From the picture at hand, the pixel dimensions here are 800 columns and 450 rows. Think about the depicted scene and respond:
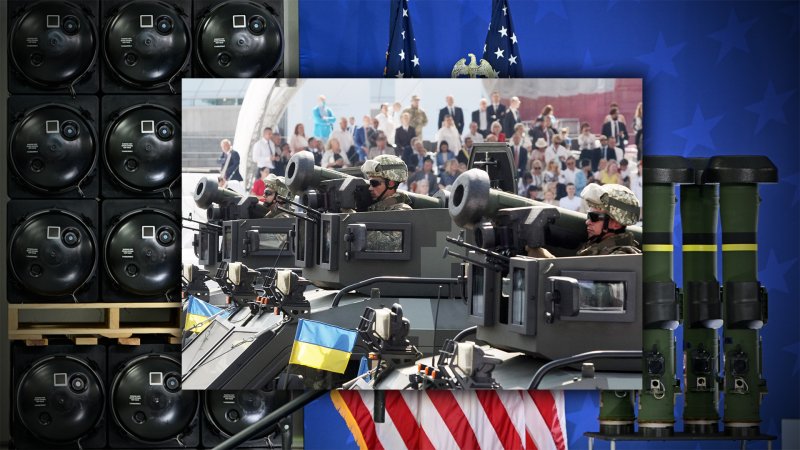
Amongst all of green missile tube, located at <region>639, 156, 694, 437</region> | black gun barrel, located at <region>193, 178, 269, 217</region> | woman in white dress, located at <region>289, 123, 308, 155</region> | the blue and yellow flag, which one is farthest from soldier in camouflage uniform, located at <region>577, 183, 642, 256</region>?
the blue and yellow flag

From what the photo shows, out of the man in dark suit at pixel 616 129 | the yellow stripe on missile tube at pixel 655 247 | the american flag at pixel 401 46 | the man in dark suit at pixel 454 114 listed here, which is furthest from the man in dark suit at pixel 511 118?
the yellow stripe on missile tube at pixel 655 247

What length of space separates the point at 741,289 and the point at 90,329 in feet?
11.4

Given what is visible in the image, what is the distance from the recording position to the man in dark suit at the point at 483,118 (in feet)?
17.3

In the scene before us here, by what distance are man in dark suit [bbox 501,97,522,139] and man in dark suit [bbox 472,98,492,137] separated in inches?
3.1

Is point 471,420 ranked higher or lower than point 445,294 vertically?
lower

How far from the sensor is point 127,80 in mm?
5484

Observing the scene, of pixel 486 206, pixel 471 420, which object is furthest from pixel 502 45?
pixel 471 420

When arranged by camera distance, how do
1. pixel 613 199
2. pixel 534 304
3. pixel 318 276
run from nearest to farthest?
pixel 534 304 → pixel 613 199 → pixel 318 276

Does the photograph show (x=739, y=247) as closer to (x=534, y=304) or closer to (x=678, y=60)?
(x=678, y=60)

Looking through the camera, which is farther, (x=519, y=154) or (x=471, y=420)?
(x=471, y=420)

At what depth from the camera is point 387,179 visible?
5.28 m

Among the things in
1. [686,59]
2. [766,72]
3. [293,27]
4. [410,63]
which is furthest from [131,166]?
[766,72]

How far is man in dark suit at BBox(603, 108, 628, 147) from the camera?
5.29m

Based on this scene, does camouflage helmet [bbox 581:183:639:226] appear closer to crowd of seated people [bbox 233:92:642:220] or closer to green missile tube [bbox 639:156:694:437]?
crowd of seated people [bbox 233:92:642:220]
